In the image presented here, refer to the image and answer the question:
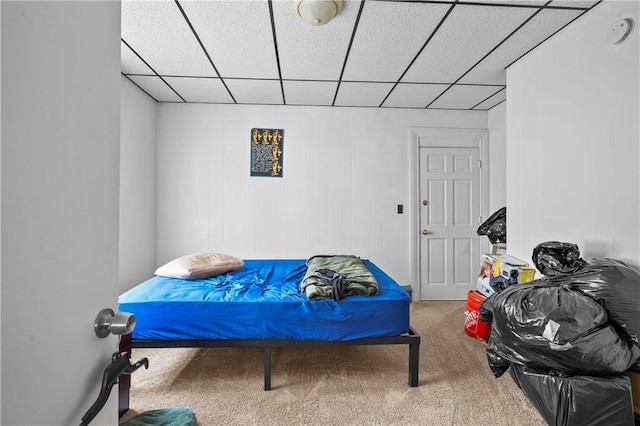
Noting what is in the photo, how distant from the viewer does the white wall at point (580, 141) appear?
5.51ft

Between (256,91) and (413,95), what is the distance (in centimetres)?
177

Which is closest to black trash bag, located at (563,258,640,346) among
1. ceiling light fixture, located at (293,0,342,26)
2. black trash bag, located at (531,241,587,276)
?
black trash bag, located at (531,241,587,276)

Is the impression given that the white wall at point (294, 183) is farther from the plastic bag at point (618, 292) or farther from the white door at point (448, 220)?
the plastic bag at point (618, 292)

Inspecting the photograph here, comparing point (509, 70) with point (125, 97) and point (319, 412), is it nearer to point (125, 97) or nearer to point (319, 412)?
point (319, 412)

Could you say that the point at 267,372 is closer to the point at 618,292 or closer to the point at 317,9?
the point at 618,292

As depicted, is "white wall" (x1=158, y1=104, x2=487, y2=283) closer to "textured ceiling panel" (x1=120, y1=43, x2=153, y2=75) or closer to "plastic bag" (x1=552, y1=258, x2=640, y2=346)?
"textured ceiling panel" (x1=120, y1=43, x2=153, y2=75)

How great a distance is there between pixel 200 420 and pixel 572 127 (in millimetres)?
3016

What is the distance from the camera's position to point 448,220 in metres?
3.76

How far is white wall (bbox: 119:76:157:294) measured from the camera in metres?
2.92

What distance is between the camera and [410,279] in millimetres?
3736

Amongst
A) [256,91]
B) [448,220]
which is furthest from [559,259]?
[256,91]

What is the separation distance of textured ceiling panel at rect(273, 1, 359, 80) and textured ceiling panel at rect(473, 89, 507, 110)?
1.89 metres

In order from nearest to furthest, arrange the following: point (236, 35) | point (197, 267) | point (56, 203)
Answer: point (56, 203)
point (236, 35)
point (197, 267)

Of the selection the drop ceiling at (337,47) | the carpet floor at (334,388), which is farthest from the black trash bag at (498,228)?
the drop ceiling at (337,47)
